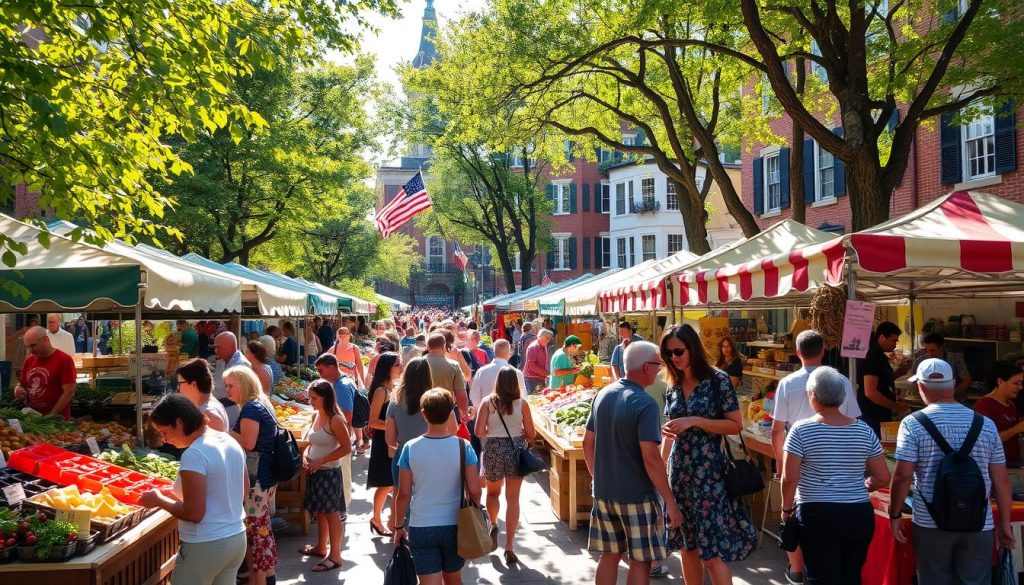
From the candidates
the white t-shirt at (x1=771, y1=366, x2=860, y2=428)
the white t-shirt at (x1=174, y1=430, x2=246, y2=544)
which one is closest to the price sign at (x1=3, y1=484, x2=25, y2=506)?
the white t-shirt at (x1=174, y1=430, x2=246, y2=544)

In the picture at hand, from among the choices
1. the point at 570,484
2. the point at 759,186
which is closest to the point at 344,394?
the point at 570,484

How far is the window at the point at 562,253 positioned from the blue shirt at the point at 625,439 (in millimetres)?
44731

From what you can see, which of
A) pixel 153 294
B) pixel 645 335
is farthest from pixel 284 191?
pixel 153 294

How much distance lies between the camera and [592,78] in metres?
18.0

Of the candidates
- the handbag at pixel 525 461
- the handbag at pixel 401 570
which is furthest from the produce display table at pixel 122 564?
the handbag at pixel 525 461

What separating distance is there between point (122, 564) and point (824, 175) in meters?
21.0

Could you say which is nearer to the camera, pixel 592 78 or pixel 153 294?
pixel 153 294

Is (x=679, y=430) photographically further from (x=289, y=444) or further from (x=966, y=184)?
(x=966, y=184)

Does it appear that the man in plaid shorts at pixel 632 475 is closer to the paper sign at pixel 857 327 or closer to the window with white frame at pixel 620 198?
the paper sign at pixel 857 327

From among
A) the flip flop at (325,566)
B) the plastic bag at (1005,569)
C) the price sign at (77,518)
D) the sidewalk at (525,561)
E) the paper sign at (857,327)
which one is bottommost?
the sidewalk at (525,561)

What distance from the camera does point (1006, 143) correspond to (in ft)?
49.4

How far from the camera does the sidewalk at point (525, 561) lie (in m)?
6.09

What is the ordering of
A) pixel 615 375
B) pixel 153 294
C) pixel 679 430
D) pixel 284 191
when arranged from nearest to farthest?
pixel 679 430, pixel 153 294, pixel 615 375, pixel 284 191

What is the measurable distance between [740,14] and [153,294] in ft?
32.6
